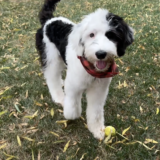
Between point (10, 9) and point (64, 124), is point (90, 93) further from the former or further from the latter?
point (10, 9)

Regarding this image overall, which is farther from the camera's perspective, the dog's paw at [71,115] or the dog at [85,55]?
the dog's paw at [71,115]

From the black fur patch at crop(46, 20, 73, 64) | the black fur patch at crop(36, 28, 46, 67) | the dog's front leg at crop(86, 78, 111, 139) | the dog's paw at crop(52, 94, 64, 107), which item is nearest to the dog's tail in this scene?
the black fur patch at crop(36, 28, 46, 67)

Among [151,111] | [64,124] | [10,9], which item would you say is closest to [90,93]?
[64,124]

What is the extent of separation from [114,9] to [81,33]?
6620 millimetres

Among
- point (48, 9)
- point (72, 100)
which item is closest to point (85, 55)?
point (72, 100)

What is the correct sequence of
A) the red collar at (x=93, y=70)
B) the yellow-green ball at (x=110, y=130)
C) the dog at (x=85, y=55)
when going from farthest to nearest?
the yellow-green ball at (x=110, y=130) < the red collar at (x=93, y=70) < the dog at (x=85, y=55)

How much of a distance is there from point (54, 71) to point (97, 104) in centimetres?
108

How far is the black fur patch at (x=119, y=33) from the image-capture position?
2525 mm

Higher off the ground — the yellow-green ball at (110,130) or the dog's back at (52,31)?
the dog's back at (52,31)

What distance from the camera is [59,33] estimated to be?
11.7 feet

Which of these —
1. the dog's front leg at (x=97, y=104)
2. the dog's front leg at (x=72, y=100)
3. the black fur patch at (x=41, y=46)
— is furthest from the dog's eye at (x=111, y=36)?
the black fur patch at (x=41, y=46)

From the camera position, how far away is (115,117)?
3588 mm

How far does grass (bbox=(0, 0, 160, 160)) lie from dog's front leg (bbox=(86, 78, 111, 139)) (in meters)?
0.13

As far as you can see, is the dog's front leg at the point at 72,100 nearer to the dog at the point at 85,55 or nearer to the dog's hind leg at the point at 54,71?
the dog at the point at 85,55
